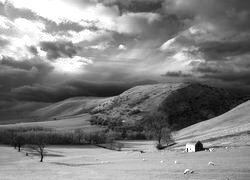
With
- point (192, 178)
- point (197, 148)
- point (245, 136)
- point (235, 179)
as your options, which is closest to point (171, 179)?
point (192, 178)

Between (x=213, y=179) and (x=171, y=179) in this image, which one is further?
(x=171, y=179)

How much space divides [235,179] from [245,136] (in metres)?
76.9

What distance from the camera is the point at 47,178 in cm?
5756

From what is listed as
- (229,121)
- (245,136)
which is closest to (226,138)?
(245,136)

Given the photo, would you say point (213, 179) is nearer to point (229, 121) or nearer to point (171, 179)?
point (171, 179)

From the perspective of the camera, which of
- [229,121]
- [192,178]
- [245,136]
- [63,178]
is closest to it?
[192,178]

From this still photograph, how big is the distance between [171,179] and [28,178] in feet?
88.8

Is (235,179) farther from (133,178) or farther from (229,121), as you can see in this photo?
(229,121)

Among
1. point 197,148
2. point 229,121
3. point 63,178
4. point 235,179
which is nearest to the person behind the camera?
point 235,179

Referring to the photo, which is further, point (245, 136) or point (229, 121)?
point (229, 121)

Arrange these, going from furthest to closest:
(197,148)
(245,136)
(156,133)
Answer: (156,133)
(245,136)
(197,148)

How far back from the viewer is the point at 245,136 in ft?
374

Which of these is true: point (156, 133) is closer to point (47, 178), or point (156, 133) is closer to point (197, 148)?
point (197, 148)

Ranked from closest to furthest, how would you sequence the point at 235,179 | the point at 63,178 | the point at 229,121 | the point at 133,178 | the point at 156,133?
the point at 235,179 < the point at 133,178 < the point at 63,178 < the point at 156,133 < the point at 229,121
